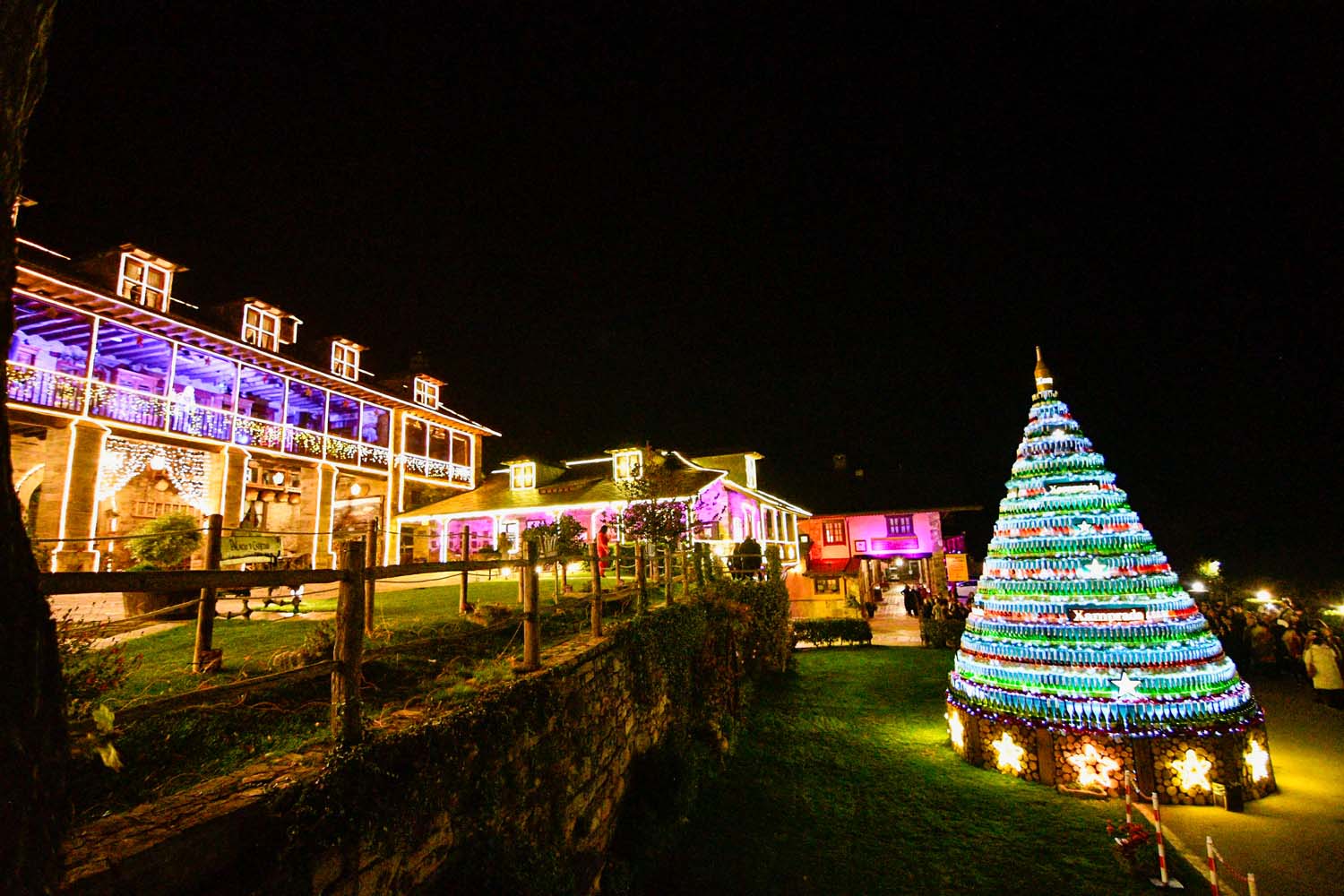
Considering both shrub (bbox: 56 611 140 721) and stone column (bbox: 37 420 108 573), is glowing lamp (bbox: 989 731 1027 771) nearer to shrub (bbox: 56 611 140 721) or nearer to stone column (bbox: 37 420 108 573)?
shrub (bbox: 56 611 140 721)

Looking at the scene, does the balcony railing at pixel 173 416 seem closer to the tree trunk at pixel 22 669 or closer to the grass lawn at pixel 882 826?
the tree trunk at pixel 22 669

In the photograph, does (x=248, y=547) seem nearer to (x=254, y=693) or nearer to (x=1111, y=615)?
(x=254, y=693)

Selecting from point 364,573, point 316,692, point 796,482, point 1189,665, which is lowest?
point 1189,665

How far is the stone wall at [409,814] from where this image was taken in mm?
2627

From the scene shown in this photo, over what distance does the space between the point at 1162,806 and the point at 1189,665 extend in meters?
1.82

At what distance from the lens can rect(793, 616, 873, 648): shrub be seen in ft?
68.6

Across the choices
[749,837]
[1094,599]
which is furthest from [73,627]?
[1094,599]

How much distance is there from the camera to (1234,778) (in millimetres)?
7621

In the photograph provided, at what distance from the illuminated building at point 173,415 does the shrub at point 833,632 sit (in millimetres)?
15981

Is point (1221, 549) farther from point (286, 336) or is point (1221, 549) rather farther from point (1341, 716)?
point (286, 336)

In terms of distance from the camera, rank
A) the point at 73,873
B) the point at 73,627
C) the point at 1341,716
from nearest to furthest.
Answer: the point at 73,873, the point at 73,627, the point at 1341,716

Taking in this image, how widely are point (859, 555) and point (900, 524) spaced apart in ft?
9.24

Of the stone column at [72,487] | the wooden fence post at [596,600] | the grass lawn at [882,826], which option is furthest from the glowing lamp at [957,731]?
the stone column at [72,487]

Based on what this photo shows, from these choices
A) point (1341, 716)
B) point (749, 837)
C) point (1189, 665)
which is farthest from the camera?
point (1341, 716)
